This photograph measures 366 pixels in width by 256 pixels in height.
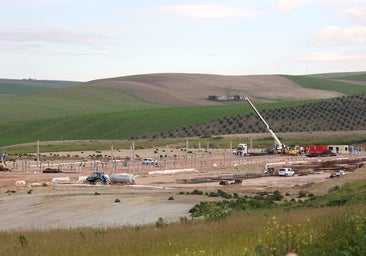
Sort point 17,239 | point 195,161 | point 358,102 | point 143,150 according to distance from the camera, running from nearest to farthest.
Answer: point 17,239 < point 195,161 < point 143,150 < point 358,102

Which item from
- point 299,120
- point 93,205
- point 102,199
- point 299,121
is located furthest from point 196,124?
point 93,205

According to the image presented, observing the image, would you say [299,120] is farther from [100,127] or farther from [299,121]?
[100,127]

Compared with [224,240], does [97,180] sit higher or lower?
lower

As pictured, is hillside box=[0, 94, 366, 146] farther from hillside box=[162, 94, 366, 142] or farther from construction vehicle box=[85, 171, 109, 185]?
construction vehicle box=[85, 171, 109, 185]

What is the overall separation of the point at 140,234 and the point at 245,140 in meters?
133

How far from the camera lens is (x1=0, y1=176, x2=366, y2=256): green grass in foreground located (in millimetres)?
14875

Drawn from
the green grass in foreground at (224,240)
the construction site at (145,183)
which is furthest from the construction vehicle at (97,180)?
the green grass in foreground at (224,240)

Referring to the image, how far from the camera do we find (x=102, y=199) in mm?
51938

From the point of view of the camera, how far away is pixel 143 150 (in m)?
139

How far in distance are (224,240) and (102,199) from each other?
33051mm

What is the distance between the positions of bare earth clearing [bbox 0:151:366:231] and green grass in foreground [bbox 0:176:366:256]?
444 inches

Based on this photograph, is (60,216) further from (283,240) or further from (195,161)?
(195,161)

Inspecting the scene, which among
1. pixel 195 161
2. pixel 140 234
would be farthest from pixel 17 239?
pixel 195 161

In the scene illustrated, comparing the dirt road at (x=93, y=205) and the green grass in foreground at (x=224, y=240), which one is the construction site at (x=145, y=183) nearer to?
the dirt road at (x=93, y=205)
